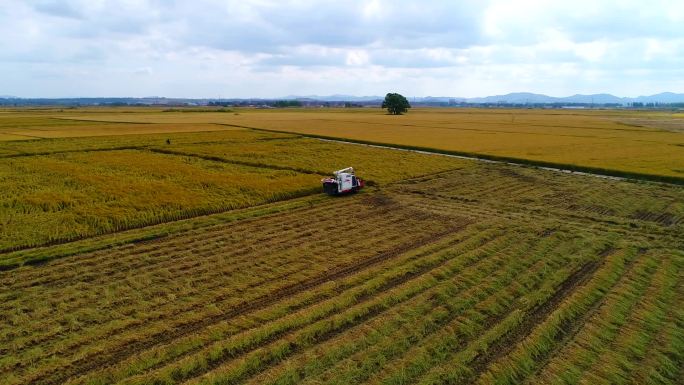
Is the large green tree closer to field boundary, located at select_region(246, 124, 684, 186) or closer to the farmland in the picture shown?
field boundary, located at select_region(246, 124, 684, 186)

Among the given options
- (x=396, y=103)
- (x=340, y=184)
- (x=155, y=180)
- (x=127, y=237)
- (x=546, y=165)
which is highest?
(x=396, y=103)

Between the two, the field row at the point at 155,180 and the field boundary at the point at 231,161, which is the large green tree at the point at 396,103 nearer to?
the field row at the point at 155,180

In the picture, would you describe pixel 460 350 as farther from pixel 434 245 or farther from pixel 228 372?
pixel 434 245

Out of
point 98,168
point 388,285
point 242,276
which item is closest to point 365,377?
point 388,285

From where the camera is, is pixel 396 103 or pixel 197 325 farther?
pixel 396 103

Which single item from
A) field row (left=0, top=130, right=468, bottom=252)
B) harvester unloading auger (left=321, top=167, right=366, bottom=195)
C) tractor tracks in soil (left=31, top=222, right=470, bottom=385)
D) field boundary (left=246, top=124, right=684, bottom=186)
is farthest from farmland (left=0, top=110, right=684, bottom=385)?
field boundary (left=246, top=124, right=684, bottom=186)

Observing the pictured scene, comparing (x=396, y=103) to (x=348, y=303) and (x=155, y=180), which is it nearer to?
(x=155, y=180)

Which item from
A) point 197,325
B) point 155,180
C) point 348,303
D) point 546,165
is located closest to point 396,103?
point 546,165
